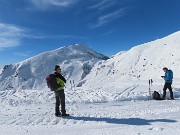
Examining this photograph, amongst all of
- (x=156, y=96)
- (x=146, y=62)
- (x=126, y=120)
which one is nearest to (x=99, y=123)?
(x=126, y=120)

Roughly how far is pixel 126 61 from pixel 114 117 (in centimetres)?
5846

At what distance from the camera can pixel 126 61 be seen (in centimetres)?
6831

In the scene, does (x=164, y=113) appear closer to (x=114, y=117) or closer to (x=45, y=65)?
Result: (x=114, y=117)

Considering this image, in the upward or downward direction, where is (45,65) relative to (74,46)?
downward

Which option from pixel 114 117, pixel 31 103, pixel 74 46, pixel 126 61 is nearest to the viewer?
pixel 114 117

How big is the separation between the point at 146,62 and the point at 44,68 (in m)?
64.5

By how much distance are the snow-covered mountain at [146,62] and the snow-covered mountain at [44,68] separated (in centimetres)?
2853

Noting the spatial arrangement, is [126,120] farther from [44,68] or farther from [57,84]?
[44,68]

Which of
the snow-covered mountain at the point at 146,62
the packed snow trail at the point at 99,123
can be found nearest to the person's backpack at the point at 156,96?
the packed snow trail at the point at 99,123

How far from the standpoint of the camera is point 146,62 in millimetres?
59938

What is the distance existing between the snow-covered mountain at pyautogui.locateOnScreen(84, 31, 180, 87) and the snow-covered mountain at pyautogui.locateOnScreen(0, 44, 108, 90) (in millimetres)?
28532

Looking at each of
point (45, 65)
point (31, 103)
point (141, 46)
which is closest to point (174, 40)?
point (141, 46)

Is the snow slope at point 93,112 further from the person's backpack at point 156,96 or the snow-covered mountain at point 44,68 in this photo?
the snow-covered mountain at point 44,68

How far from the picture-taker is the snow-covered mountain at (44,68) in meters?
103
